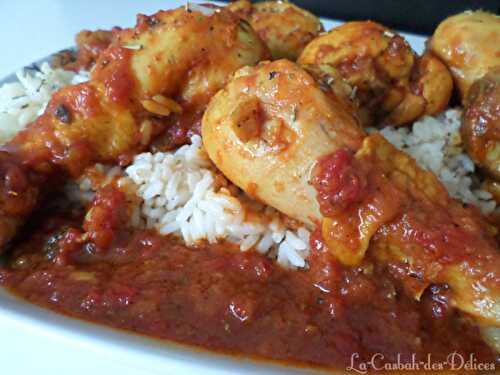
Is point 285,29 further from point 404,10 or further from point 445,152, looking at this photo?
point 404,10

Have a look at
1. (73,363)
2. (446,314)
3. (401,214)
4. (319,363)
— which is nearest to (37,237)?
(73,363)

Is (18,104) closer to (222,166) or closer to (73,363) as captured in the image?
(222,166)

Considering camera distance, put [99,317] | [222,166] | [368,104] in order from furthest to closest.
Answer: [368,104]
[222,166]
[99,317]

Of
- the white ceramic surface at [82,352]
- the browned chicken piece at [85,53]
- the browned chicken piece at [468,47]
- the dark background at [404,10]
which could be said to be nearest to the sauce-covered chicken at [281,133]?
the white ceramic surface at [82,352]

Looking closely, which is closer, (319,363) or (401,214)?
(319,363)

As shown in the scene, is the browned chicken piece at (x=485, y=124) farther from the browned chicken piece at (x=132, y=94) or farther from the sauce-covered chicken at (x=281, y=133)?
the browned chicken piece at (x=132, y=94)

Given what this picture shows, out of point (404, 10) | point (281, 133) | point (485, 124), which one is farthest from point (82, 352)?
point (404, 10)
